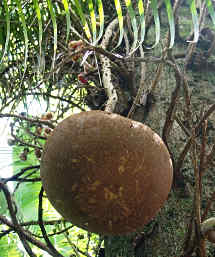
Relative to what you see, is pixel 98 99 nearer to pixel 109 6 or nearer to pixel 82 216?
pixel 109 6

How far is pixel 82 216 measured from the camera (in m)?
0.71

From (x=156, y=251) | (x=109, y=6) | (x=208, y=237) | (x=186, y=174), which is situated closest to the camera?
(x=208, y=237)

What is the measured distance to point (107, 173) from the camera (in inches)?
27.0

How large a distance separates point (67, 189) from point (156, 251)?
0.31m

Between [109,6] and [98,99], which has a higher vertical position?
[109,6]

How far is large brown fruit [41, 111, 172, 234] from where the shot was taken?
0.69 metres

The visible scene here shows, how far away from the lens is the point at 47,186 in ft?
2.48

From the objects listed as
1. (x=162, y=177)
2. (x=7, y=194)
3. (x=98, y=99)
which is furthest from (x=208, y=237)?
(x=98, y=99)

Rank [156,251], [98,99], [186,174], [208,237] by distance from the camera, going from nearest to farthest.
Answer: [208,237] < [156,251] < [186,174] < [98,99]

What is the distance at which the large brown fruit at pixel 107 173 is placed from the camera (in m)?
0.69

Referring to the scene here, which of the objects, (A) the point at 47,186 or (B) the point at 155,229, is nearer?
(A) the point at 47,186

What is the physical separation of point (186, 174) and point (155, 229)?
0.18 metres

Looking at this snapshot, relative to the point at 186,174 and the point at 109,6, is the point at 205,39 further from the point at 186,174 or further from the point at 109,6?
the point at 186,174

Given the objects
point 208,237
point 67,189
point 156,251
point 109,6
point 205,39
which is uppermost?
point 109,6
